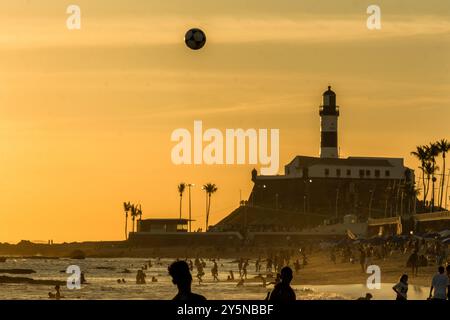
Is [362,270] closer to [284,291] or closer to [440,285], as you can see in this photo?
[440,285]

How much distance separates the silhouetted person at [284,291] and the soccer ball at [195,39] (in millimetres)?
10758

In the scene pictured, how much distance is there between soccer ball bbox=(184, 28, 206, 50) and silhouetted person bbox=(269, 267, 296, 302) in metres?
10.8

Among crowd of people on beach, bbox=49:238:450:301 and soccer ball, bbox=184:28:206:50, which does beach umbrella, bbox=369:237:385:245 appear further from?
soccer ball, bbox=184:28:206:50

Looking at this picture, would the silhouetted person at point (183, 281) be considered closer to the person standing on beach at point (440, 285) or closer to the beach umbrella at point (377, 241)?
the person standing on beach at point (440, 285)

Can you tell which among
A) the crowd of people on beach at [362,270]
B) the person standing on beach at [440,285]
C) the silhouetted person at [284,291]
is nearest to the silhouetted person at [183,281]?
the crowd of people on beach at [362,270]

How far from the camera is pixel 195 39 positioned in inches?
1033

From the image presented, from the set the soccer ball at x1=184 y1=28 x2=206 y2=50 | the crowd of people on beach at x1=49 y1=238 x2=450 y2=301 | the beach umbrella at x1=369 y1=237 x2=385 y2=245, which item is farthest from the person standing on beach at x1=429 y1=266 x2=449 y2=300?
the beach umbrella at x1=369 y1=237 x2=385 y2=245

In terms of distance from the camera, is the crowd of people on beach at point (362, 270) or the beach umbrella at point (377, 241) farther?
the beach umbrella at point (377, 241)

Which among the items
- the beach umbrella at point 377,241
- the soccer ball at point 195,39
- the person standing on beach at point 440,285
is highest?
the soccer ball at point 195,39

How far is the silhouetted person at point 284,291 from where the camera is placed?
1468 cm
